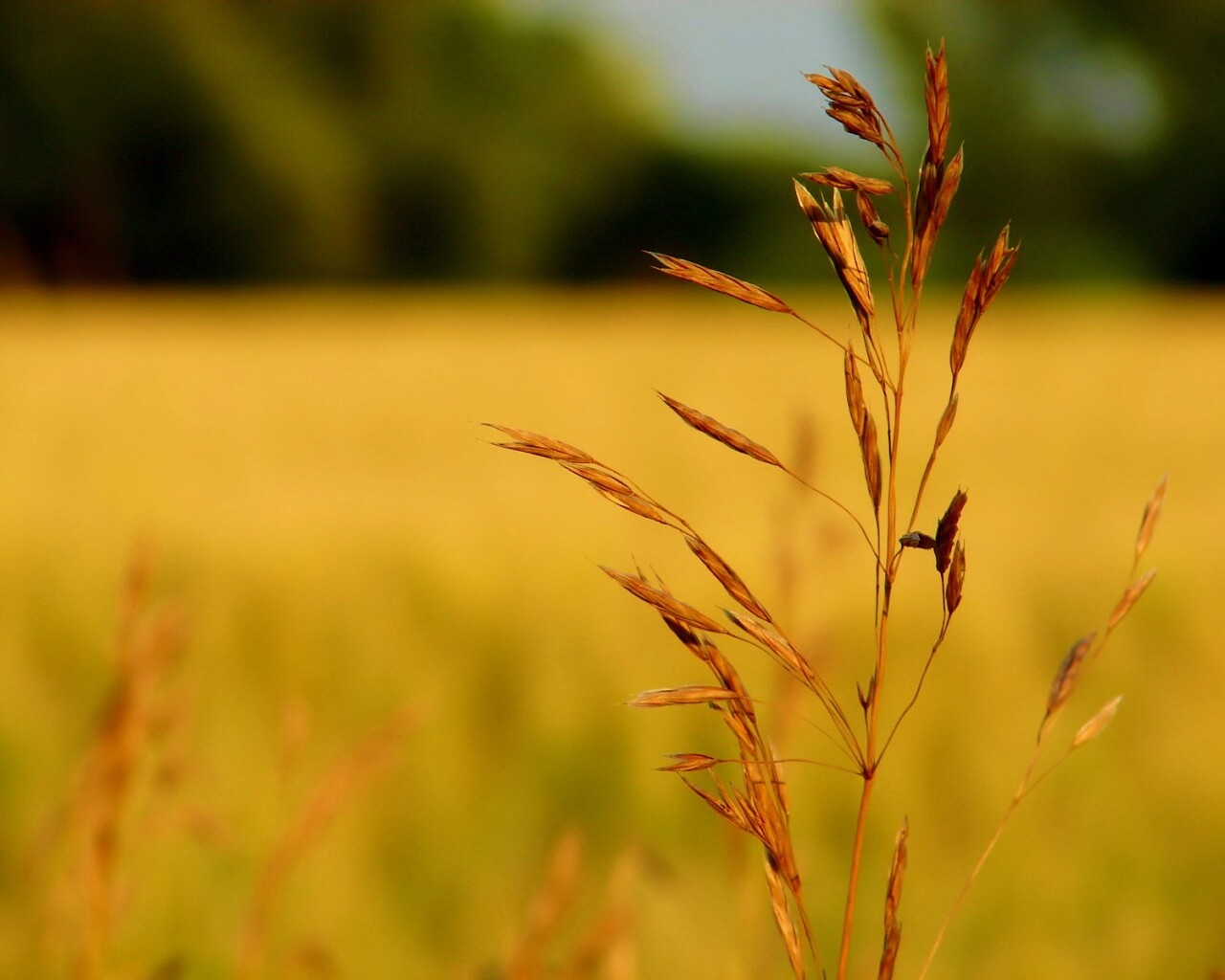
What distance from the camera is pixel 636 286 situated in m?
7.20

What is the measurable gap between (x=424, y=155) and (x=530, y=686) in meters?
5.45

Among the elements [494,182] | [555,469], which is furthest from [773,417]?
[494,182]

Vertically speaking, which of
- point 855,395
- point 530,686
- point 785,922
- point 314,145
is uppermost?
point 855,395

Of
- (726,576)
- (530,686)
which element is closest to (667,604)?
(726,576)

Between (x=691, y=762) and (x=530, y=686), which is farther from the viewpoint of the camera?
(x=530, y=686)

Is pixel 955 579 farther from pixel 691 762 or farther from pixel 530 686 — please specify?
pixel 530 686

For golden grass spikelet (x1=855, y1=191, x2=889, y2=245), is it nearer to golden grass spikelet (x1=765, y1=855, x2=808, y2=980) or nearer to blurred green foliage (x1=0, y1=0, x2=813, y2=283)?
golden grass spikelet (x1=765, y1=855, x2=808, y2=980)

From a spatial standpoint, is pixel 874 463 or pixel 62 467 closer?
pixel 874 463

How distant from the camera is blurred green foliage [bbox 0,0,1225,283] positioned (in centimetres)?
611

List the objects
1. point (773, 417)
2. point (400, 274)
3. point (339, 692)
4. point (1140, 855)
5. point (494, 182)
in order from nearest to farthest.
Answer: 1. point (1140, 855)
2. point (339, 692)
3. point (773, 417)
4. point (494, 182)
5. point (400, 274)

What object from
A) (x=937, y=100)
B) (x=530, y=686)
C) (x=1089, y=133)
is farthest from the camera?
(x=1089, y=133)

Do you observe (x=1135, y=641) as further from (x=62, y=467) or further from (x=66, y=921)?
(x=62, y=467)

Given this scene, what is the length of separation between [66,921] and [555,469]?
1.24m

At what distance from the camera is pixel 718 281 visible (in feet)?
0.90
